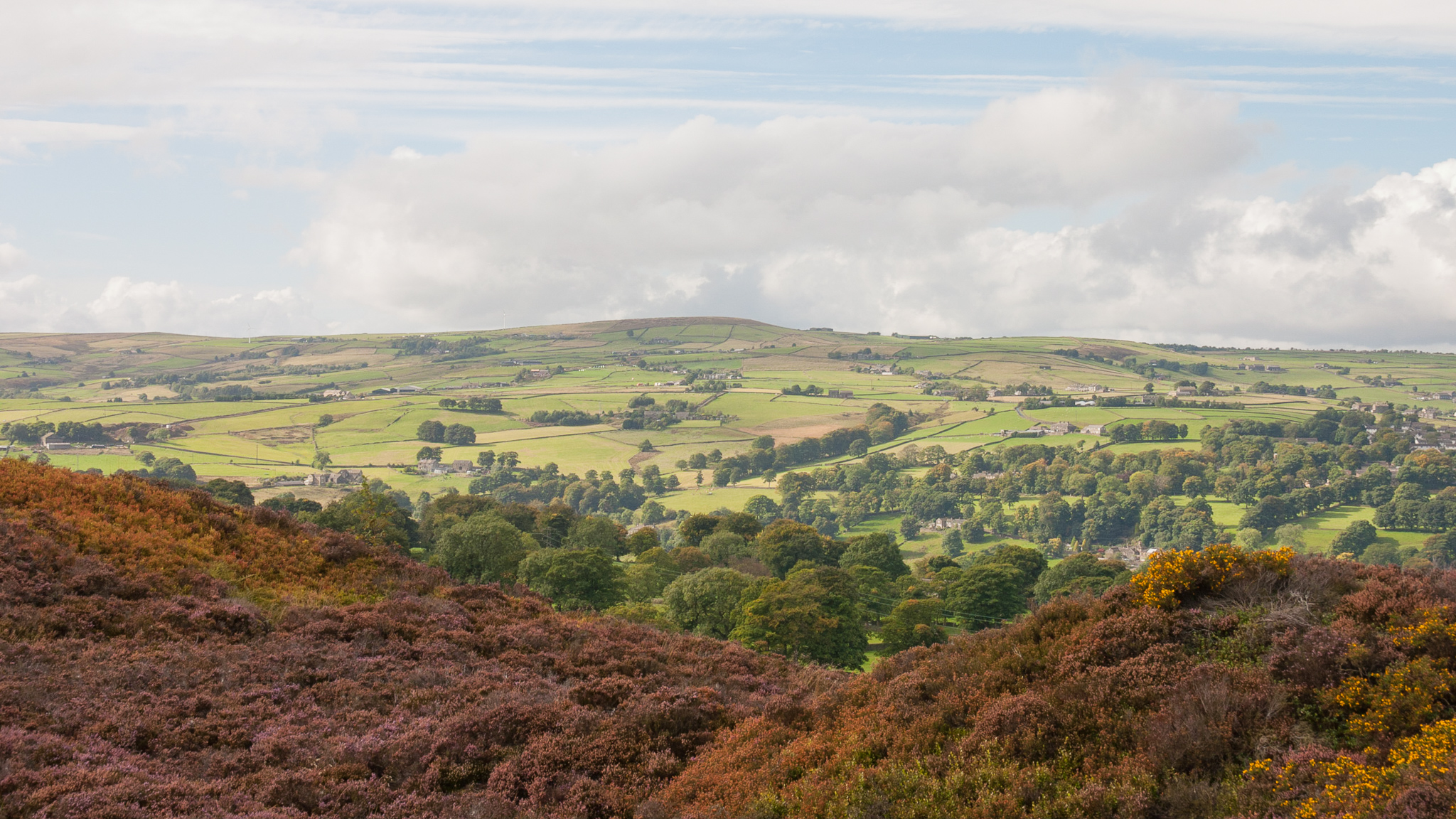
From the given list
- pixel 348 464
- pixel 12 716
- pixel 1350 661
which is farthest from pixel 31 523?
pixel 348 464

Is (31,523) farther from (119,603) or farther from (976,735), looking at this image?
(976,735)

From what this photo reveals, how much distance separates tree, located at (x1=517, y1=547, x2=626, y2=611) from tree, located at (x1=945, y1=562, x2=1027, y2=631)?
27121mm

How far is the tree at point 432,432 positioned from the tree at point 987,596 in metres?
132

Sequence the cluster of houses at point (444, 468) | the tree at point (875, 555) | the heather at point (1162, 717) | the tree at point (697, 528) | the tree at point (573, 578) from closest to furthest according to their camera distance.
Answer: the heather at point (1162, 717)
the tree at point (573, 578)
the tree at point (875, 555)
the tree at point (697, 528)
the cluster of houses at point (444, 468)

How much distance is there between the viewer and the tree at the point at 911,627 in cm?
4894

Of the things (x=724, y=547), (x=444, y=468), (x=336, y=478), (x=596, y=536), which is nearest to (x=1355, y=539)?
(x=724, y=547)

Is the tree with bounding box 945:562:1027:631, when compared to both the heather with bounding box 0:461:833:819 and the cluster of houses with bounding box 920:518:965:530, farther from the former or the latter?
the cluster of houses with bounding box 920:518:965:530

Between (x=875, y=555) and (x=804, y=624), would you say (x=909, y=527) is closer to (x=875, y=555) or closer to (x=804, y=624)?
(x=875, y=555)

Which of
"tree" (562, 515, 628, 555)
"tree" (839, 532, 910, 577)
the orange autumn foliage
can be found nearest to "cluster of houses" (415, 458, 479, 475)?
"tree" (562, 515, 628, 555)

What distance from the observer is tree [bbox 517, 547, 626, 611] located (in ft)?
152

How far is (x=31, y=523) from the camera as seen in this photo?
1842 cm

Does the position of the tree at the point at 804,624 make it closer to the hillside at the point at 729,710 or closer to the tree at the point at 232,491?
the hillside at the point at 729,710

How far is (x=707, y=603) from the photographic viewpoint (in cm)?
4606

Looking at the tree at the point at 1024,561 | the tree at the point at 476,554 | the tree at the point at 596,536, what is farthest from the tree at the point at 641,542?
the tree at the point at 1024,561
